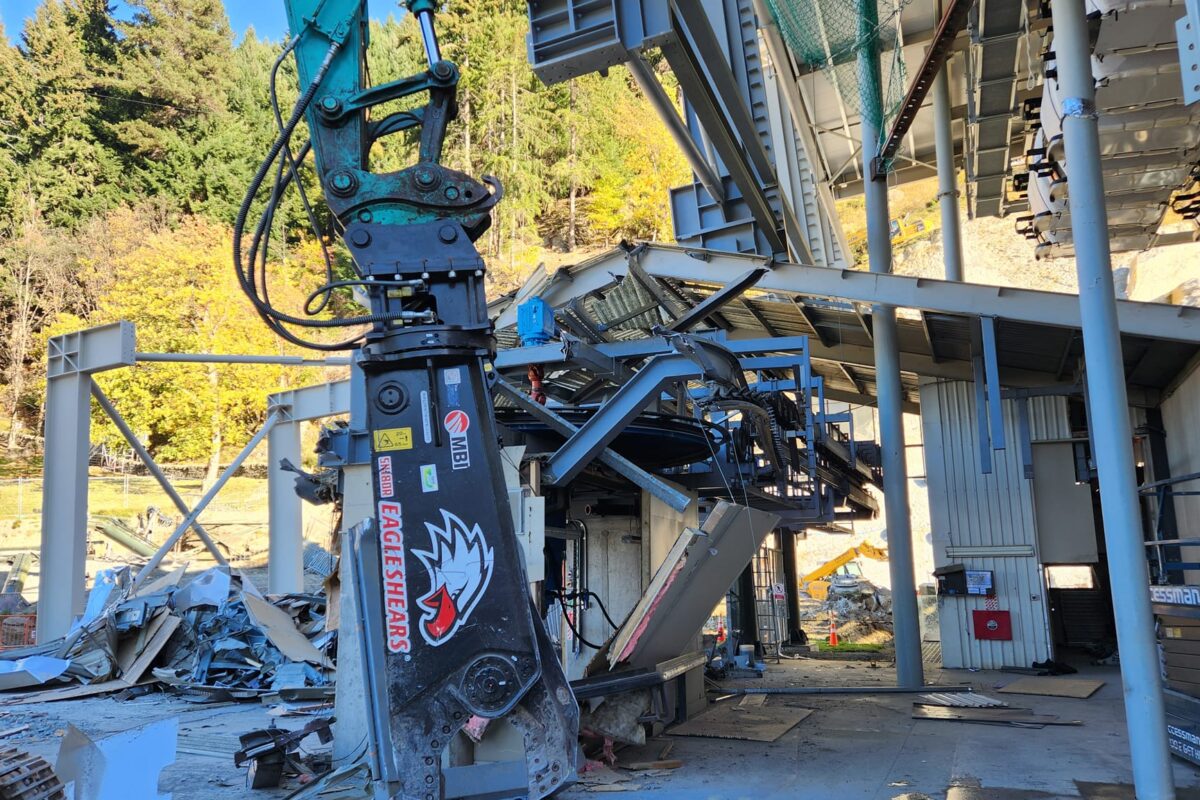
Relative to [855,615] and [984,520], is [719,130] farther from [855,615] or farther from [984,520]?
[855,615]

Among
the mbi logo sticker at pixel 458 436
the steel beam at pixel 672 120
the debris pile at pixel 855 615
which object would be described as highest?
the steel beam at pixel 672 120

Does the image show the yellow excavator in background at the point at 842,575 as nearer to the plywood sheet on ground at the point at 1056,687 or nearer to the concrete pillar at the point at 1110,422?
the plywood sheet on ground at the point at 1056,687

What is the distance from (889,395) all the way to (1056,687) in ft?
15.4

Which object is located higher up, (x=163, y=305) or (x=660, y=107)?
(x=163, y=305)

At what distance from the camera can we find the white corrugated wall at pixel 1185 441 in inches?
496

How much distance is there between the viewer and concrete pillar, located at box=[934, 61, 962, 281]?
54.5 ft

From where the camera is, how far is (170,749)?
5.15 m

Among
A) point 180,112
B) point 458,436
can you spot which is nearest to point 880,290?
point 458,436

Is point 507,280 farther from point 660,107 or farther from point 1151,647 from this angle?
point 1151,647

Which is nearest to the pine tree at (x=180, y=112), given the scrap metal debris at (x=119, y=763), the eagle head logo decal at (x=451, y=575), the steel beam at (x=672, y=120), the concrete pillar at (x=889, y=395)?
the concrete pillar at (x=889, y=395)

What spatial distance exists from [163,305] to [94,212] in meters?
12.3

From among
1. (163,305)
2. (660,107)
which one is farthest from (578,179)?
(660,107)

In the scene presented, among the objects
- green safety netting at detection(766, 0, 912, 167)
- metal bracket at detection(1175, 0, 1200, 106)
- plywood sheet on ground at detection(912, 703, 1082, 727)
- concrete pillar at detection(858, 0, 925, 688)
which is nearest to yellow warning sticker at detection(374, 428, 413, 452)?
metal bracket at detection(1175, 0, 1200, 106)

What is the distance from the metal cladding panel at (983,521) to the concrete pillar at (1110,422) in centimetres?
960
